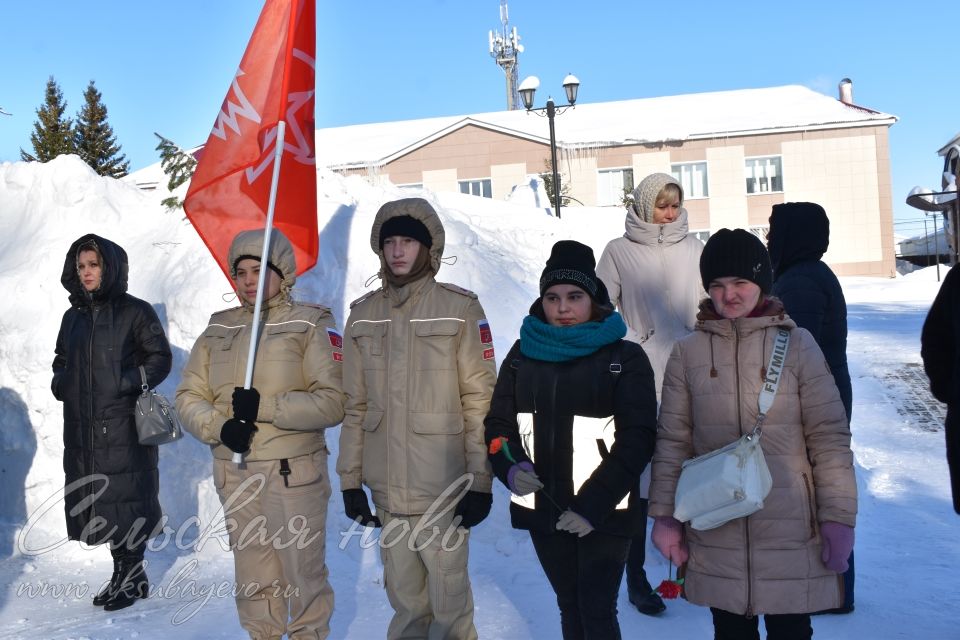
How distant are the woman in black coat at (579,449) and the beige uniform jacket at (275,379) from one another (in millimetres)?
1031

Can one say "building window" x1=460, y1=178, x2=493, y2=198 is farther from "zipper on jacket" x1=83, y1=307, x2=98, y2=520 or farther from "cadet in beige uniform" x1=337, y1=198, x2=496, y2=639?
"cadet in beige uniform" x1=337, y1=198, x2=496, y2=639

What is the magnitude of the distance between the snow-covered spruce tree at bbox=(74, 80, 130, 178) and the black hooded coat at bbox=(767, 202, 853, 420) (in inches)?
1501

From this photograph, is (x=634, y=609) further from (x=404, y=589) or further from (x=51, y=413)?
(x=51, y=413)

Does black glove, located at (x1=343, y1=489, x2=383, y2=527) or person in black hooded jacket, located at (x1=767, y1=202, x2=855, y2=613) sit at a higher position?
person in black hooded jacket, located at (x1=767, y1=202, x2=855, y2=613)

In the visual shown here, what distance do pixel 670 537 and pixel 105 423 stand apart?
3666mm

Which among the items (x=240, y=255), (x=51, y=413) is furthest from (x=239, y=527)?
(x=51, y=413)

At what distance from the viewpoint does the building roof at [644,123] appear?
31797mm

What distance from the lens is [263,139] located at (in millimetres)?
5027

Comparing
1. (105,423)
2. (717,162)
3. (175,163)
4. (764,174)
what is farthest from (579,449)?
(764,174)

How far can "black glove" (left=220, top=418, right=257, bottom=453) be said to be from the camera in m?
3.74

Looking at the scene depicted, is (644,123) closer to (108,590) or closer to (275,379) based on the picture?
(108,590)

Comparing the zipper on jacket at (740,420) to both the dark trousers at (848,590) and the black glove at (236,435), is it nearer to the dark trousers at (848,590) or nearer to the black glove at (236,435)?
the dark trousers at (848,590)

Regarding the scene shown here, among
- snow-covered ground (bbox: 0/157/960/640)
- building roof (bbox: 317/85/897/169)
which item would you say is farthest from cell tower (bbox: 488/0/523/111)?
snow-covered ground (bbox: 0/157/960/640)

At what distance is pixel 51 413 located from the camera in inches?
268
